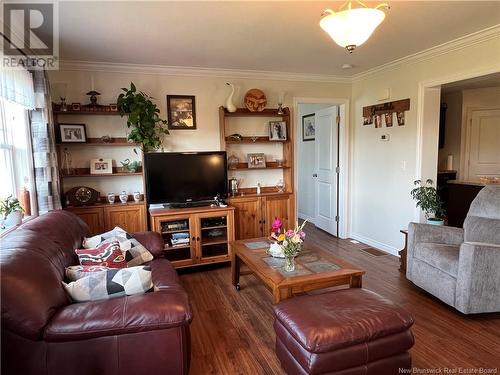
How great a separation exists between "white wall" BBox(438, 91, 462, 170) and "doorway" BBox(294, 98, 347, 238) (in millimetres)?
2098

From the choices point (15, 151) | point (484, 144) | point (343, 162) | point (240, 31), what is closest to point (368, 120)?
point (343, 162)

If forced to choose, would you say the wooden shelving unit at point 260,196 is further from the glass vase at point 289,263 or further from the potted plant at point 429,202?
the glass vase at point 289,263

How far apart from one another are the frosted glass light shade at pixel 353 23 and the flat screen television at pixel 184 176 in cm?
231

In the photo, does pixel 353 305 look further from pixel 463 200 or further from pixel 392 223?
pixel 463 200

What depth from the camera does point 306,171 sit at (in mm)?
6172

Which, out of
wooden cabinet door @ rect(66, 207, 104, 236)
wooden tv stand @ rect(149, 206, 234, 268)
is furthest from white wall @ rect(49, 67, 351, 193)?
wooden tv stand @ rect(149, 206, 234, 268)

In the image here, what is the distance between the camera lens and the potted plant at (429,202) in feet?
11.3

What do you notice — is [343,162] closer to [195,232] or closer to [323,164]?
[323,164]

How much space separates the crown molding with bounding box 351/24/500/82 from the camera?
9.68 feet

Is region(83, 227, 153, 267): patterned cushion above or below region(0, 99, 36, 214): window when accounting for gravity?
below

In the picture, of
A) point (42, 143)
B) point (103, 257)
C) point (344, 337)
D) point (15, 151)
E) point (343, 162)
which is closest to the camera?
point (344, 337)

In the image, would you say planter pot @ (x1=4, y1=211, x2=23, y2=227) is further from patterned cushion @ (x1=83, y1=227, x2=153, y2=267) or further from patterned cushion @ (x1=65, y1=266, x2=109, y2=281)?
patterned cushion @ (x1=65, y1=266, x2=109, y2=281)

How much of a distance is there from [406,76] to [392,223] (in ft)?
6.07

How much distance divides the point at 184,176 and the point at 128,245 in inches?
55.1
